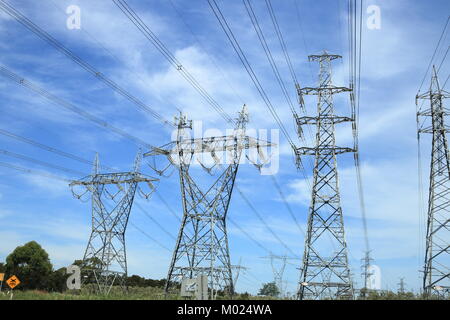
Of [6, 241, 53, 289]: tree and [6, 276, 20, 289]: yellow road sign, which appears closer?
[6, 276, 20, 289]: yellow road sign

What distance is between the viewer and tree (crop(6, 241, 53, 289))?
219 ft

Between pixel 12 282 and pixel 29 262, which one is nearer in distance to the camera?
pixel 12 282

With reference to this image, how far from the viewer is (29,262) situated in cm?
7031

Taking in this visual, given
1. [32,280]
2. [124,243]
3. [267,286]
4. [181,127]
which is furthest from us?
[267,286]

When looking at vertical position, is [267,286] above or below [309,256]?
below

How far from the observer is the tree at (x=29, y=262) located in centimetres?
6662

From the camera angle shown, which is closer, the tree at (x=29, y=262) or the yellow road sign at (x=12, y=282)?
the yellow road sign at (x=12, y=282)

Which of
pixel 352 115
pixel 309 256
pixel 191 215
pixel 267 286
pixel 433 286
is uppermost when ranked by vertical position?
pixel 352 115
